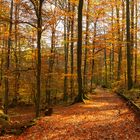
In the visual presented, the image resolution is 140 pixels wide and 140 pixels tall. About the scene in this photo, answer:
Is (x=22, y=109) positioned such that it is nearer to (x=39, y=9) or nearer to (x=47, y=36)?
(x=47, y=36)

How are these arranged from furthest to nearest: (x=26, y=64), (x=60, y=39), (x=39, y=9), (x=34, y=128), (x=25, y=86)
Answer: (x=26, y=64) → (x=60, y=39) → (x=25, y=86) → (x=39, y=9) → (x=34, y=128)

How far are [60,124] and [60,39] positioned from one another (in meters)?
20.4

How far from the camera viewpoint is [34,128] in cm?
1163

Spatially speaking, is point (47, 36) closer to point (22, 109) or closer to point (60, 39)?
point (60, 39)

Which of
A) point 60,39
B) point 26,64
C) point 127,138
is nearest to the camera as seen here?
point 127,138

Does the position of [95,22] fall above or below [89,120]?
above

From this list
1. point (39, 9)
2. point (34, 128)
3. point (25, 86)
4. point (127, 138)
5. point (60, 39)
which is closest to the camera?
point (127, 138)

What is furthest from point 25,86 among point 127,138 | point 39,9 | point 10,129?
point 127,138

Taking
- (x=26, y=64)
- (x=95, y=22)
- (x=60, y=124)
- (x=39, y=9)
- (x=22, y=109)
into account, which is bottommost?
(x=22, y=109)

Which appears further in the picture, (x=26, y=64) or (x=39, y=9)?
(x=26, y=64)

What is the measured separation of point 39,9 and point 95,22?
56.9 ft

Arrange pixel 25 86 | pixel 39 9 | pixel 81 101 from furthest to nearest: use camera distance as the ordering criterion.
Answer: pixel 25 86 → pixel 81 101 → pixel 39 9

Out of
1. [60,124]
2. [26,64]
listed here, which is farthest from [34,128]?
[26,64]

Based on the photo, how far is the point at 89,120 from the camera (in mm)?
11805
